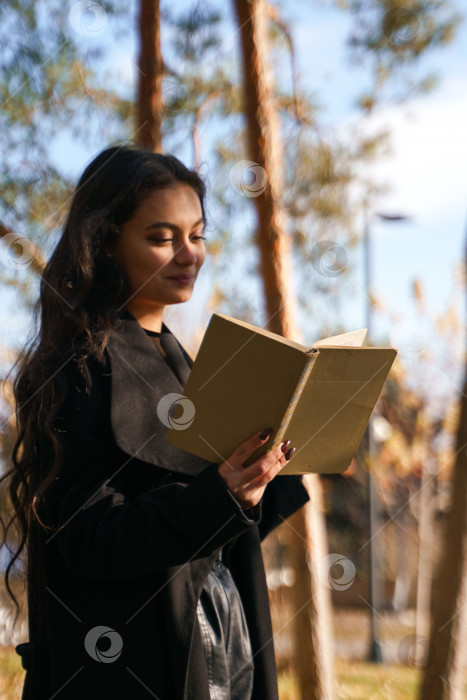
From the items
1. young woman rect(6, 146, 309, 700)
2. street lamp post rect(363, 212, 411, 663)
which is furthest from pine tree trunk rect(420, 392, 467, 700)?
street lamp post rect(363, 212, 411, 663)

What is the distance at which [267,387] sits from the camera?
1.48 metres

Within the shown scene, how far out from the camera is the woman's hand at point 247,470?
59.1 inches

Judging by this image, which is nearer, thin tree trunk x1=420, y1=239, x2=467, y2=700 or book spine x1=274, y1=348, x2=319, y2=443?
book spine x1=274, y1=348, x2=319, y2=443

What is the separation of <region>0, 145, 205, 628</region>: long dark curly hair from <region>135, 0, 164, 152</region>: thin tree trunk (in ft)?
10.9

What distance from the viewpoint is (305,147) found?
633 centimetres

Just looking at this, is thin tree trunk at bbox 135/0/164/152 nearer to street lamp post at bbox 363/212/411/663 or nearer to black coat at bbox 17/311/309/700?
street lamp post at bbox 363/212/411/663

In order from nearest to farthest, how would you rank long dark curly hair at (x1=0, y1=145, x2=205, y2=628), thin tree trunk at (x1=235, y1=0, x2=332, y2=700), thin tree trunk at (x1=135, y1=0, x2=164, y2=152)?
long dark curly hair at (x1=0, y1=145, x2=205, y2=628) → thin tree trunk at (x1=235, y1=0, x2=332, y2=700) → thin tree trunk at (x1=135, y1=0, x2=164, y2=152)

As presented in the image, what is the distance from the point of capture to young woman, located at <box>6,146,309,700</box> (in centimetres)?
152

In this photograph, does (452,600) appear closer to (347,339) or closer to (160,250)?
(347,339)

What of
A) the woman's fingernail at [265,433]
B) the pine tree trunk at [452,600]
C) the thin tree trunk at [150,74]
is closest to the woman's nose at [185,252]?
the woman's fingernail at [265,433]

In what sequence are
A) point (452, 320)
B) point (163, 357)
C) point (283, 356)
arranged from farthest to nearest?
point (452, 320)
point (163, 357)
point (283, 356)

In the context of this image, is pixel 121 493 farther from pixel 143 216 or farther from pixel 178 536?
pixel 143 216

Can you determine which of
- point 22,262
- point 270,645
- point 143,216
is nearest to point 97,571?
point 270,645

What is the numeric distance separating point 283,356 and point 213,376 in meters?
0.15
